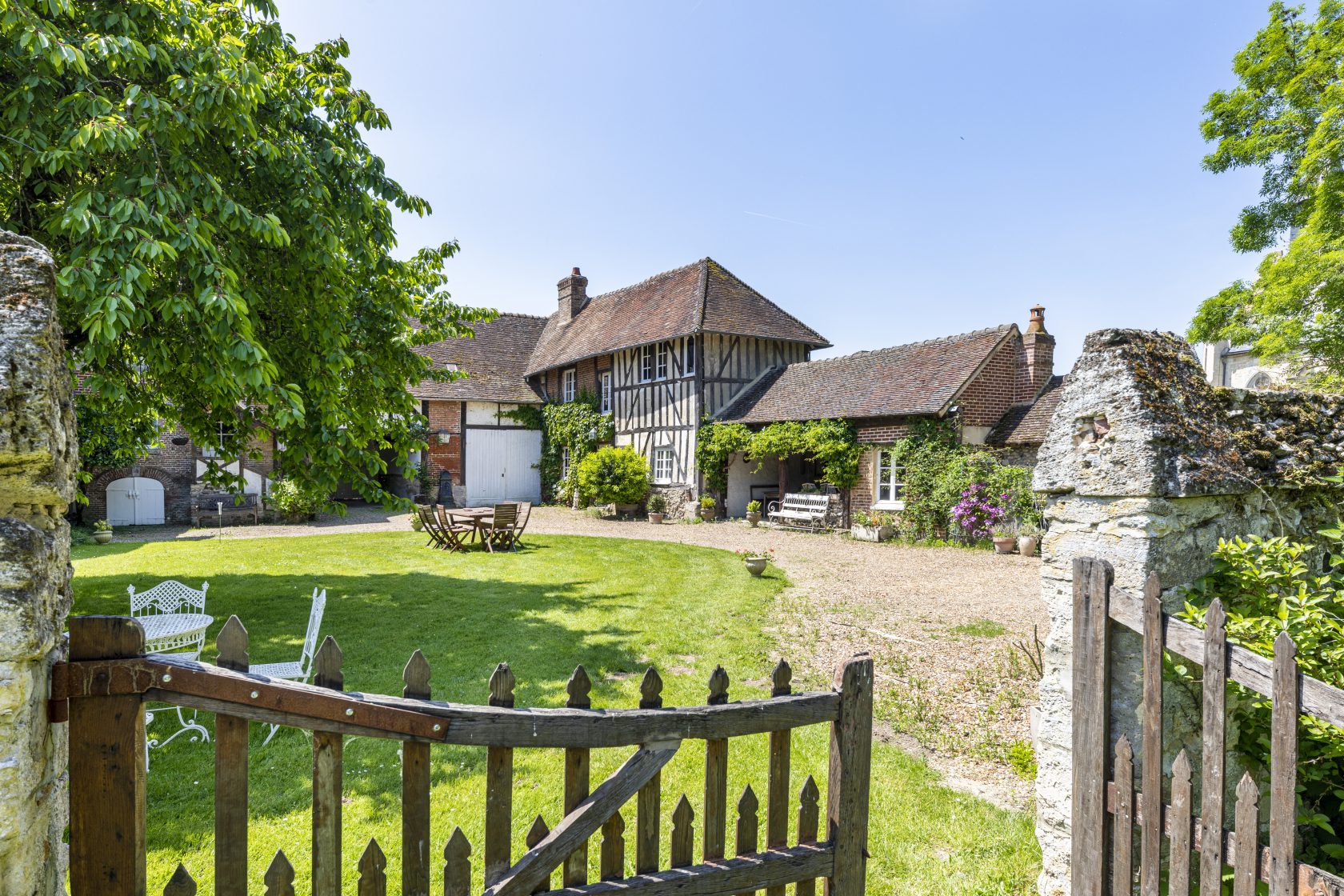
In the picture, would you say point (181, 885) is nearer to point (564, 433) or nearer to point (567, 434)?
point (567, 434)

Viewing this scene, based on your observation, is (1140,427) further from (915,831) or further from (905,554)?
(905,554)

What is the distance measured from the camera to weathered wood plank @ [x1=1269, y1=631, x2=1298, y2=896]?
1896 mm

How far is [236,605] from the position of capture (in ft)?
27.5

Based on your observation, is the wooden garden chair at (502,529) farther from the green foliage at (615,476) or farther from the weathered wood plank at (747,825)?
the weathered wood plank at (747,825)

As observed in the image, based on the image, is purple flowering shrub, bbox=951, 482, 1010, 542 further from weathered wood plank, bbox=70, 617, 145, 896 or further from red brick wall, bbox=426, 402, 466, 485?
red brick wall, bbox=426, 402, 466, 485

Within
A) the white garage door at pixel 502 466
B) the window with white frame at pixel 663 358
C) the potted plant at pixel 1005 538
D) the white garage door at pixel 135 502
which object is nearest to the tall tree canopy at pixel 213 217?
the potted plant at pixel 1005 538

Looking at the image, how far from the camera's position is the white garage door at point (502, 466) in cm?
2431

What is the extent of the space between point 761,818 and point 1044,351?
15.8m

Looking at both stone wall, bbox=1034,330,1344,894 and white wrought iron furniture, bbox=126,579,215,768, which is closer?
stone wall, bbox=1034,330,1344,894

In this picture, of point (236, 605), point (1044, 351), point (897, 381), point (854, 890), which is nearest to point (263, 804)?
point (854, 890)

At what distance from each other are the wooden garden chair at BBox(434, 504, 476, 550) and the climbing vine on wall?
921cm

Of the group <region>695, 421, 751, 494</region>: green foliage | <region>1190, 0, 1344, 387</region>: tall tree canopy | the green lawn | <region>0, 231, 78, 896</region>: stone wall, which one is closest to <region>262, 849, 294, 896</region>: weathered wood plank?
<region>0, 231, 78, 896</region>: stone wall

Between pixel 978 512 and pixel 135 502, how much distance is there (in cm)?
2241

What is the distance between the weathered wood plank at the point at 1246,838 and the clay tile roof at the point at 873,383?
1390 centimetres
